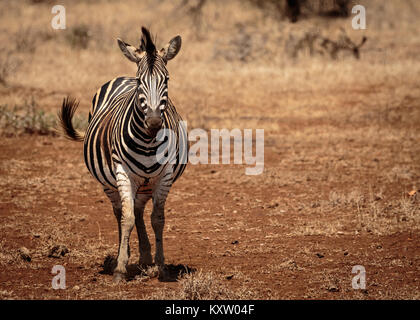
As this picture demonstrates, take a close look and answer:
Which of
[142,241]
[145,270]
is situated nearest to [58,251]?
[142,241]

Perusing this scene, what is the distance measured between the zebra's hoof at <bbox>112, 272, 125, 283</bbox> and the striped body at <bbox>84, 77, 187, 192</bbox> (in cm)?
78

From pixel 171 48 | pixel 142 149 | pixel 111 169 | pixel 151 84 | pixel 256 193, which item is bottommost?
pixel 256 193

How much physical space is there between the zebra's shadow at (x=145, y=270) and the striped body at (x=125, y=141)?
2.31 feet

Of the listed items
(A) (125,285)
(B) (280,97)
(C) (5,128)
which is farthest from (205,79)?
(A) (125,285)

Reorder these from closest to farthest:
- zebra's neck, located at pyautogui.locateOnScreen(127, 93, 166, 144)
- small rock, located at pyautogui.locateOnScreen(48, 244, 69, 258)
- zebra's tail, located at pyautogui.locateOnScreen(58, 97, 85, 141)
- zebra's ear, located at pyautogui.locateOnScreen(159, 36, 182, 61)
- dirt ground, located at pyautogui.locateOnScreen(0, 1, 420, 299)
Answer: zebra's neck, located at pyautogui.locateOnScreen(127, 93, 166, 144), zebra's ear, located at pyautogui.locateOnScreen(159, 36, 182, 61), dirt ground, located at pyautogui.locateOnScreen(0, 1, 420, 299), small rock, located at pyautogui.locateOnScreen(48, 244, 69, 258), zebra's tail, located at pyautogui.locateOnScreen(58, 97, 85, 141)

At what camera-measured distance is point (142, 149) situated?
5.14m

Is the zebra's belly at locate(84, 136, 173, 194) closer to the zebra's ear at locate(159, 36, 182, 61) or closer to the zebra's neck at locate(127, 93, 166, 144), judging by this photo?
the zebra's neck at locate(127, 93, 166, 144)

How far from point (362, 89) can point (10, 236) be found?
1096 cm

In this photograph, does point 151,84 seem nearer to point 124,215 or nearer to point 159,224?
point 124,215

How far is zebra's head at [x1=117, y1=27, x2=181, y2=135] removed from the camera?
4746 mm

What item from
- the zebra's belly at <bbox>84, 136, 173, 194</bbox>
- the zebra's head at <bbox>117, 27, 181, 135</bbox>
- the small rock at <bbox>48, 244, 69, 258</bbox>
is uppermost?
the zebra's head at <bbox>117, 27, 181, 135</bbox>

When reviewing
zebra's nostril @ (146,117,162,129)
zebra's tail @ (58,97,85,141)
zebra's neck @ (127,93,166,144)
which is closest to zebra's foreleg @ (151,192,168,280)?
zebra's neck @ (127,93,166,144)

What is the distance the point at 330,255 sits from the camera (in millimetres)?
6094

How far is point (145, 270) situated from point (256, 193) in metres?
3.48
